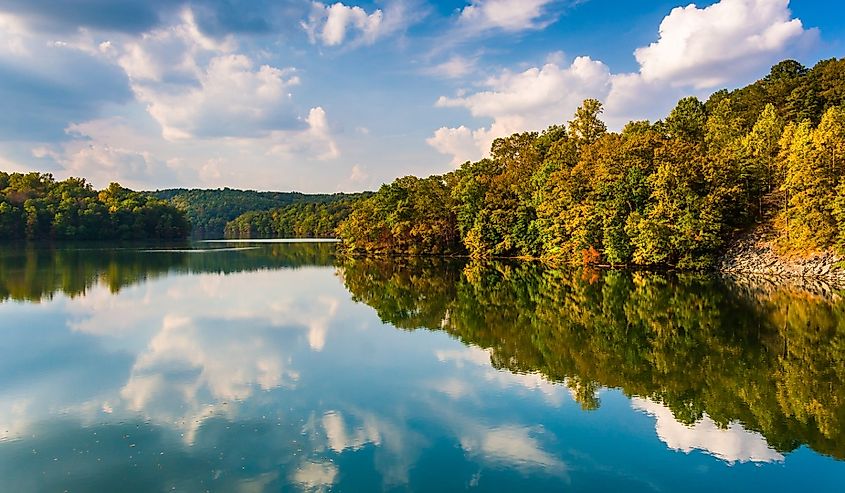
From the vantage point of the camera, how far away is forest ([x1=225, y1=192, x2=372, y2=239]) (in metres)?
128

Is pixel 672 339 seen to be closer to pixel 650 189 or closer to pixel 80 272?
pixel 650 189

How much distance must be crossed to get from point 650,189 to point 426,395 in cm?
3250

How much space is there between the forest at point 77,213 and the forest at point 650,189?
185 ft

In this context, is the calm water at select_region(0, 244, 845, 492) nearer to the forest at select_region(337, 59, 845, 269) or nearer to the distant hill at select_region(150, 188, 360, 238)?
the forest at select_region(337, 59, 845, 269)

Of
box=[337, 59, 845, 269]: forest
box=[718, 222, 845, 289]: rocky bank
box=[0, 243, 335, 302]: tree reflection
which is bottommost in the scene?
box=[0, 243, 335, 302]: tree reflection

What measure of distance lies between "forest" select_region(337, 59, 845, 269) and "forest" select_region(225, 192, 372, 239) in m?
61.4

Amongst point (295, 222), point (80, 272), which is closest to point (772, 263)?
point (80, 272)

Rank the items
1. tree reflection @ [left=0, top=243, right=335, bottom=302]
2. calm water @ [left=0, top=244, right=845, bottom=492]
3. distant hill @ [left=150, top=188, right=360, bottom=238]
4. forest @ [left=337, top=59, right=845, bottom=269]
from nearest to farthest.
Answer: calm water @ [left=0, top=244, right=845, bottom=492], tree reflection @ [left=0, top=243, right=335, bottom=302], forest @ [left=337, top=59, right=845, bottom=269], distant hill @ [left=150, top=188, right=360, bottom=238]

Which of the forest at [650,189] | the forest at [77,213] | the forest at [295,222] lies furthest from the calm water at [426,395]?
the forest at [295,222]

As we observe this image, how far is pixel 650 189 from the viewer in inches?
1564

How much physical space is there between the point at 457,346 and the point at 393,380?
389 cm

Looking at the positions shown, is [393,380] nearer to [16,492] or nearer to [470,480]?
[470,480]

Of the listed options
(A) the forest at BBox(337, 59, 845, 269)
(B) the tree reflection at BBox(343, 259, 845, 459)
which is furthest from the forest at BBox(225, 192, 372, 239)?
(B) the tree reflection at BBox(343, 259, 845, 459)

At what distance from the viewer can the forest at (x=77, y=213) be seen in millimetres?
92875
